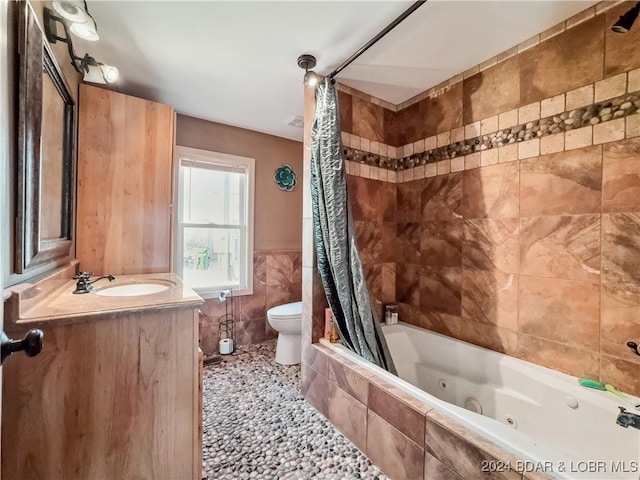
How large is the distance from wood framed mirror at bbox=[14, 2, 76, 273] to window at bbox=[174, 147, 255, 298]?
104cm

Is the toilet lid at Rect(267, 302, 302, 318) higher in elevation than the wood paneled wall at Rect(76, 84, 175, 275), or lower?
lower

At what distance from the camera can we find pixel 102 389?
108 centimetres

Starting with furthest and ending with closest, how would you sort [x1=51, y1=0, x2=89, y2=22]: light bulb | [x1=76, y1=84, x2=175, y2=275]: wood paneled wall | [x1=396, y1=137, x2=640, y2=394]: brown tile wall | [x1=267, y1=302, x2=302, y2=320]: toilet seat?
[x1=267, y1=302, x2=302, y2=320]: toilet seat
[x1=76, y1=84, x2=175, y2=275]: wood paneled wall
[x1=396, y1=137, x2=640, y2=394]: brown tile wall
[x1=51, y1=0, x2=89, y2=22]: light bulb

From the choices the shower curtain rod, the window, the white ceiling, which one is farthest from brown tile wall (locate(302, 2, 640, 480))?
the window

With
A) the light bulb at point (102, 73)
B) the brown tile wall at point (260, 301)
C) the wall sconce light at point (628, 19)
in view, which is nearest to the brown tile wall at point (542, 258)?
the wall sconce light at point (628, 19)

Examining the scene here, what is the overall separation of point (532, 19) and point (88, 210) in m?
2.81

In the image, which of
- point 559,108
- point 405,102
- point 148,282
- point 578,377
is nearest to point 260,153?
point 405,102

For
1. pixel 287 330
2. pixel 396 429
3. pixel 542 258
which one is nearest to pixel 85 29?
pixel 287 330

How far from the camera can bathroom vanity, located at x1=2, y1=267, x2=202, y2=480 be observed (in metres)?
0.98

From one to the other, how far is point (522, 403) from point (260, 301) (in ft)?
7.42

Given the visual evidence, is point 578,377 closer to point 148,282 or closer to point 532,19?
point 532,19

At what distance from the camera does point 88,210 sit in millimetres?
1910

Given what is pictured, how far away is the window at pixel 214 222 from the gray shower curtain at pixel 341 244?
4.35 ft

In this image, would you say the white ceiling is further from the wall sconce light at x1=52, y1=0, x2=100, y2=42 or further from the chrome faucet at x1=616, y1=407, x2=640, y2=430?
the chrome faucet at x1=616, y1=407, x2=640, y2=430
